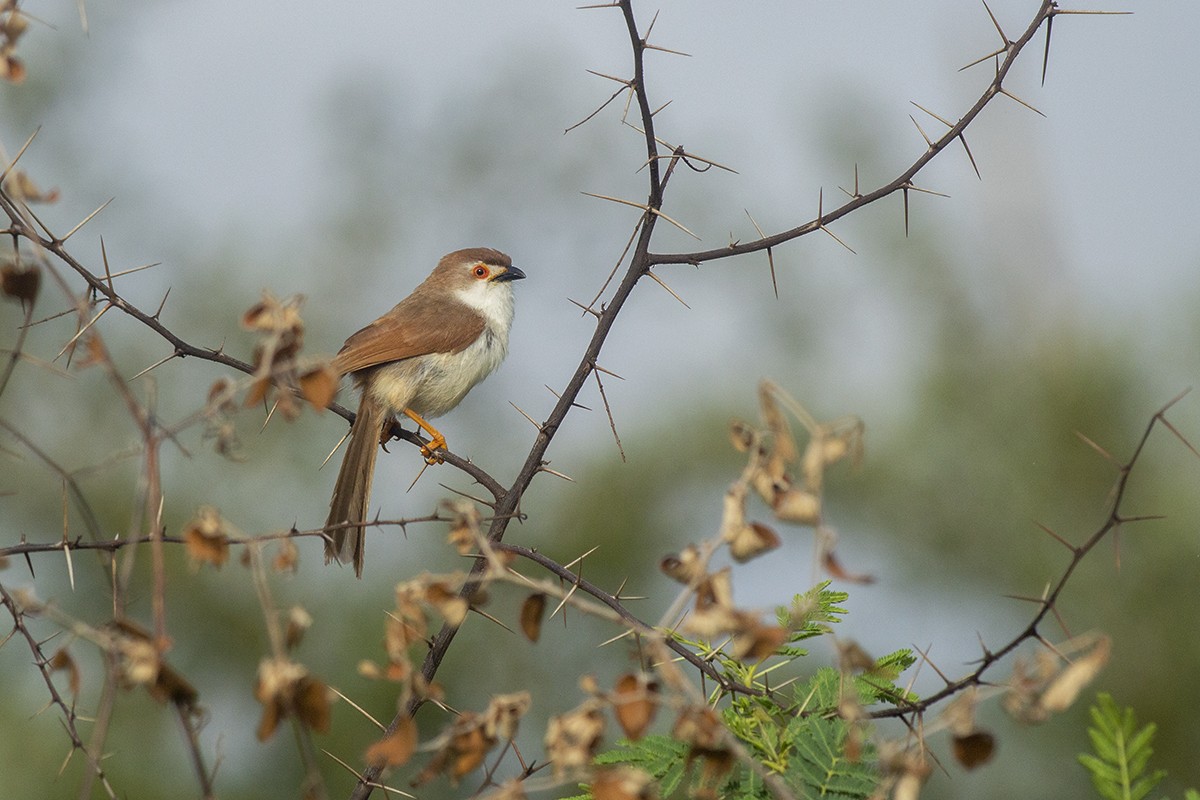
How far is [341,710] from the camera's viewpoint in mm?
14750

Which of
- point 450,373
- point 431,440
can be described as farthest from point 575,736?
point 450,373

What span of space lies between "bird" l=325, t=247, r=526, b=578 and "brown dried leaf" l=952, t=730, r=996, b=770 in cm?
406

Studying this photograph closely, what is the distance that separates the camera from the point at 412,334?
693 centimetres

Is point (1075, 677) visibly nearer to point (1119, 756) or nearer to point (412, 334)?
point (1119, 756)

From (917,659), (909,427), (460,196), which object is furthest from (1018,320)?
(917,659)

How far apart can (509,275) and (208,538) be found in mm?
6176

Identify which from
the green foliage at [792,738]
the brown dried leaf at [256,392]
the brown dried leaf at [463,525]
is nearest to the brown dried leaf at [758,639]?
the brown dried leaf at [463,525]

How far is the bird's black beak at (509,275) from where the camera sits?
8.03 metres

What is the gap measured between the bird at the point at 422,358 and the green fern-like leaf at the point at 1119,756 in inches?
153

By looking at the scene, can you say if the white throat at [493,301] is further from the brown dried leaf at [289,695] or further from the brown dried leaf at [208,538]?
the brown dried leaf at [289,695]

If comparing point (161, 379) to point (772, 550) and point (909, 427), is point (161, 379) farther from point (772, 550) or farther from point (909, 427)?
point (772, 550)

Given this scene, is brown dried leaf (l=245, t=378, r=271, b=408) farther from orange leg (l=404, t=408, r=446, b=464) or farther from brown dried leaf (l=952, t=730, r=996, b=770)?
orange leg (l=404, t=408, r=446, b=464)

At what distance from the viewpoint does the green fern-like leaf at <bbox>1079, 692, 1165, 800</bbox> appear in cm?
224

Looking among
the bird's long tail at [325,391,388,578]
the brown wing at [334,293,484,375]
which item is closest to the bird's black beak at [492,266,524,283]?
the brown wing at [334,293,484,375]
